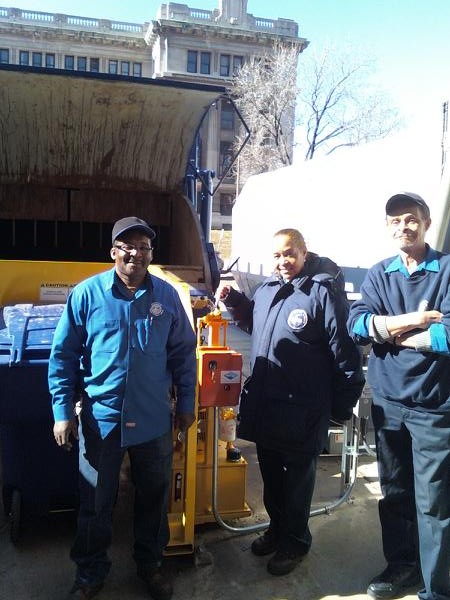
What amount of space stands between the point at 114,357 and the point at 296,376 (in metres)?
0.88

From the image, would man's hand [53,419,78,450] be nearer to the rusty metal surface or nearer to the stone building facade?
the rusty metal surface

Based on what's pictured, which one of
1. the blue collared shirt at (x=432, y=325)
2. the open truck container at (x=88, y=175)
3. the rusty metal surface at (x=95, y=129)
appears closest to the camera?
the blue collared shirt at (x=432, y=325)

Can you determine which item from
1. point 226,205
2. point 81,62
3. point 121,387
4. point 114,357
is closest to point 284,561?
point 121,387

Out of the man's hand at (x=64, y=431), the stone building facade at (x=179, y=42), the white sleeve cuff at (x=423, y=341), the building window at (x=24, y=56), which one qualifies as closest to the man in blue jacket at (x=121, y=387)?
the man's hand at (x=64, y=431)

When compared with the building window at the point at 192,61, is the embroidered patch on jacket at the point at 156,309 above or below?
below

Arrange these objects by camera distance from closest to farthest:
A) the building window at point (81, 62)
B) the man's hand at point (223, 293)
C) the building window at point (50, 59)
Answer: the man's hand at point (223, 293)
the building window at point (50, 59)
the building window at point (81, 62)

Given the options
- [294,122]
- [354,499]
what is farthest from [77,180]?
[294,122]

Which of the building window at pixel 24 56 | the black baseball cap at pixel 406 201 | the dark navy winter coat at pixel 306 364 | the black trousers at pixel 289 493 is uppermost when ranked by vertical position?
the building window at pixel 24 56

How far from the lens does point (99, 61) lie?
44.0 metres

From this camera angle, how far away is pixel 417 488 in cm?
253

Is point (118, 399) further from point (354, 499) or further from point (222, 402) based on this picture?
point (354, 499)

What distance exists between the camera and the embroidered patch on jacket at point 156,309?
2492mm

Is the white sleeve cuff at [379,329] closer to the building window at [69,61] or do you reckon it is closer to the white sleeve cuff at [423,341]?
the white sleeve cuff at [423,341]

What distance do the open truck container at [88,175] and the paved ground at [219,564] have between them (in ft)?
1.29
